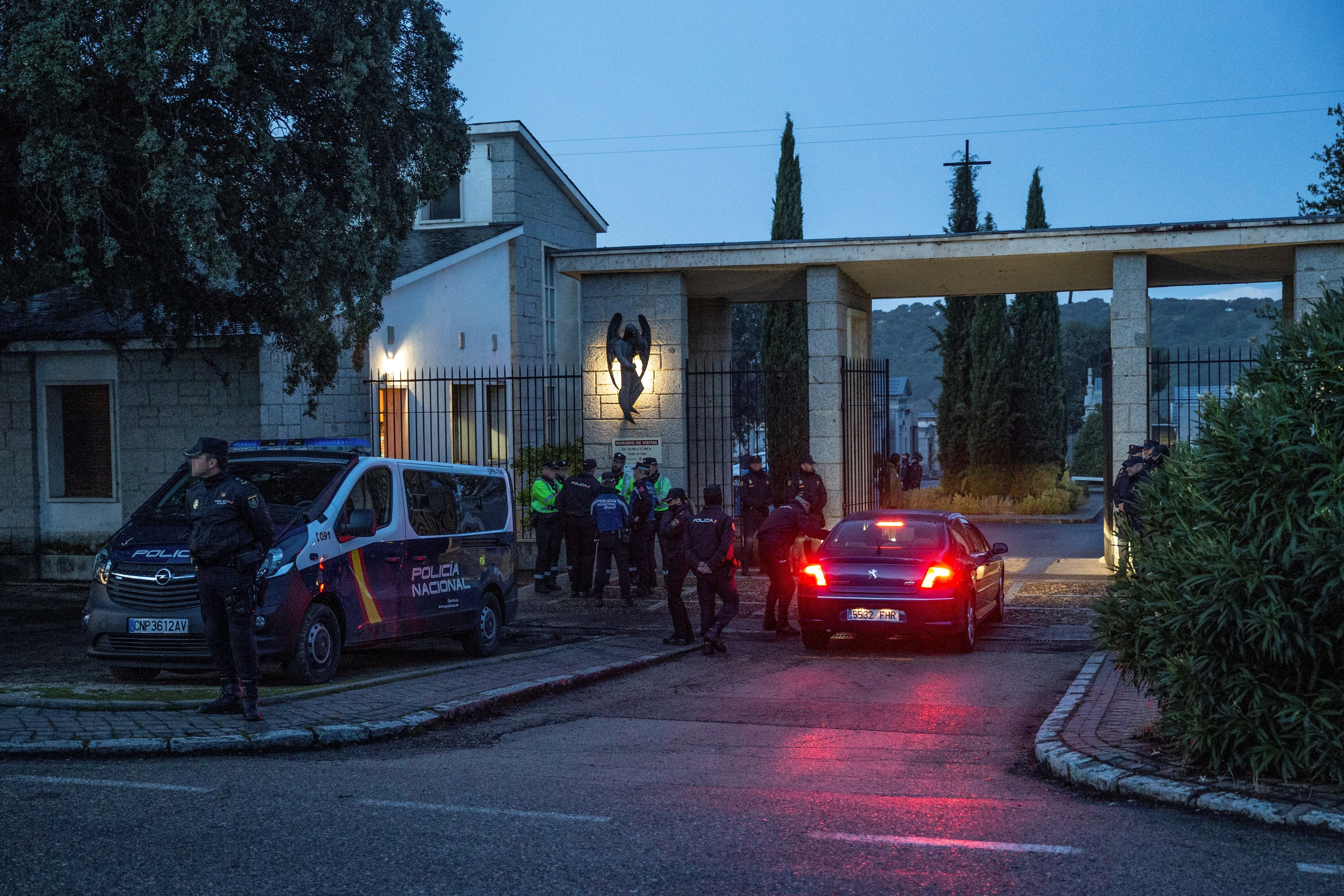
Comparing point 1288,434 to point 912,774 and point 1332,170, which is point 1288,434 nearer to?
point 912,774

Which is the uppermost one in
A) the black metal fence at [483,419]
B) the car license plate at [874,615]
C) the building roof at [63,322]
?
the building roof at [63,322]

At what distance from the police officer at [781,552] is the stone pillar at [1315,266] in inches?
295

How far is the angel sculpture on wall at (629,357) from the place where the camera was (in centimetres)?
1939

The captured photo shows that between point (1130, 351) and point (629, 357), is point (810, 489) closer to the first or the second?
point (629, 357)

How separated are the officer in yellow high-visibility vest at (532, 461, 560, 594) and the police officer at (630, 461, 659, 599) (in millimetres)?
1004

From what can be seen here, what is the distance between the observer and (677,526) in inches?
516

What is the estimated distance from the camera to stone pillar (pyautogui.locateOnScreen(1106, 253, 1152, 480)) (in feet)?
58.4

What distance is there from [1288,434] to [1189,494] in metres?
0.67

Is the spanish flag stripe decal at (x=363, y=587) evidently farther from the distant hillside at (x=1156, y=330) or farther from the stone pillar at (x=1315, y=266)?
the distant hillside at (x=1156, y=330)

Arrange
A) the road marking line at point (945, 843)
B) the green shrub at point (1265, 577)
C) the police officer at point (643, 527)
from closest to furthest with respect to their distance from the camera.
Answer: the road marking line at point (945, 843) → the green shrub at point (1265, 577) → the police officer at point (643, 527)

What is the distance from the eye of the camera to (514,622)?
50.0ft

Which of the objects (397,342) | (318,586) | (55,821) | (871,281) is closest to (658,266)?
(871,281)

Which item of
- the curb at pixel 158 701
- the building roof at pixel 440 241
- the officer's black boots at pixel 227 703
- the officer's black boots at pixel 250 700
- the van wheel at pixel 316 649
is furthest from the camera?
the building roof at pixel 440 241

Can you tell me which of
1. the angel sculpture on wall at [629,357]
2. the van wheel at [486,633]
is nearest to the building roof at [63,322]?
the angel sculpture on wall at [629,357]
